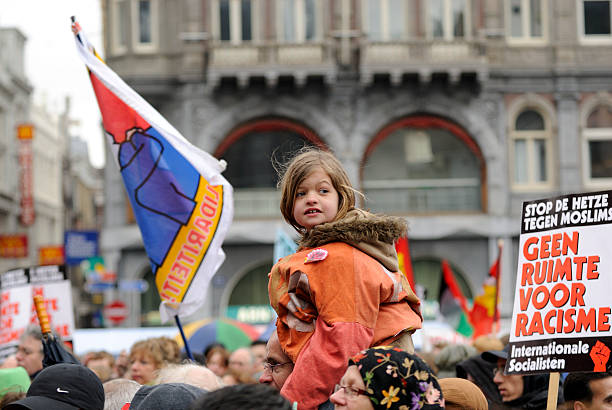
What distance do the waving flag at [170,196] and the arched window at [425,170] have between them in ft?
68.7

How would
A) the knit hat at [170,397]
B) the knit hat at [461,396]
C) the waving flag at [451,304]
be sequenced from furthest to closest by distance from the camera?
the waving flag at [451,304] → the knit hat at [461,396] → the knit hat at [170,397]

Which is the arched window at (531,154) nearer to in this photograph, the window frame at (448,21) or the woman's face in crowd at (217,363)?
the window frame at (448,21)

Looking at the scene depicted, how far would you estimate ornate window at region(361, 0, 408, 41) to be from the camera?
28938 mm

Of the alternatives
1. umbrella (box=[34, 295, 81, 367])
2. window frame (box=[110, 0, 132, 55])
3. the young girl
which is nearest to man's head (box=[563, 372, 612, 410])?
the young girl

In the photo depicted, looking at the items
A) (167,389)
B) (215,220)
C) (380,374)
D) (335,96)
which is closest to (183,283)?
(215,220)

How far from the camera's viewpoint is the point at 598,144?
28.8 meters

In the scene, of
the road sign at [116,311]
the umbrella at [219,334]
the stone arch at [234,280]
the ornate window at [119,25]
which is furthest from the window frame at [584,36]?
the umbrella at [219,334]

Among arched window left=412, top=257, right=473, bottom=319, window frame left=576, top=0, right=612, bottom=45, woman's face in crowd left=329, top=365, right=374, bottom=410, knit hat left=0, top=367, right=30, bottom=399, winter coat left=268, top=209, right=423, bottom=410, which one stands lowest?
arched window left=412, top=257, right=473, bottom=319

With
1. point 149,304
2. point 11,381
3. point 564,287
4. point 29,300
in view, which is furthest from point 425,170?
point 564,287

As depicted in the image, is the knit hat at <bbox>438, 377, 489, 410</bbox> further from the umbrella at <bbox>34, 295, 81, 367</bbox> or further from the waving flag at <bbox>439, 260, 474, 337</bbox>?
the waving flag at <bbox>439, 260, 474, 337</bbox>

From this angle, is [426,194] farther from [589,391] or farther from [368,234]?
[368,234]

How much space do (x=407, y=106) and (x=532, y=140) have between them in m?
3.47

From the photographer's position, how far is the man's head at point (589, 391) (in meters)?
5.39

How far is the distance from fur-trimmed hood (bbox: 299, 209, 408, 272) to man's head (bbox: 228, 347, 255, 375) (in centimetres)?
615
